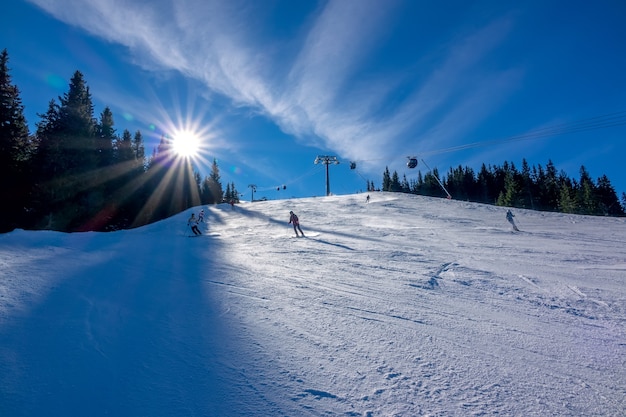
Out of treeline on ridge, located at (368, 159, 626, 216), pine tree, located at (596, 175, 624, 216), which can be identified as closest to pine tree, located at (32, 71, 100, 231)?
treeline on ridge, located at (368, 159, 626, 216)

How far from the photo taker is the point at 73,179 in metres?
28.2

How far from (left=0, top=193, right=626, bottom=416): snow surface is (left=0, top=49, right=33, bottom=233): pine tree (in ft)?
65.4

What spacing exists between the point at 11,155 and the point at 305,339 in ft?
99.9

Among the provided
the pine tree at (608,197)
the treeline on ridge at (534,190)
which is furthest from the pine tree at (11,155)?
the pine tree at (608,197)

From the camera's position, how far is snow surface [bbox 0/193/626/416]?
2881 millimetres

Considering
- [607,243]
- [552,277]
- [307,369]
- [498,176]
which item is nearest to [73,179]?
[307,369]

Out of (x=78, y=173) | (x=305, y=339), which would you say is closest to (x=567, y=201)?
(x=305, y=339)

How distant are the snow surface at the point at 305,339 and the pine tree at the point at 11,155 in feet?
65.4

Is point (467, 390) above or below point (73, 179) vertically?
below

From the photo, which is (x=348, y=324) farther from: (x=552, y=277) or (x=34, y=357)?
(x=552, y=277)

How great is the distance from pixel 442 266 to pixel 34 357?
9.16 metres

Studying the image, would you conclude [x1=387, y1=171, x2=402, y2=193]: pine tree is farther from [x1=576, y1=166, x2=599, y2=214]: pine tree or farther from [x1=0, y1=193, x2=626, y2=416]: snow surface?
[x1=0, y1=193, x2=626, y2=416]: snow surface

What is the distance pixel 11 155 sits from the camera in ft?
74.1

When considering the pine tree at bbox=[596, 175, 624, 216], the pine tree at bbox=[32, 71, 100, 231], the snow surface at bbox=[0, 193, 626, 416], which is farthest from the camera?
the pine tree at bbox=[596, 175, 624, 216]
